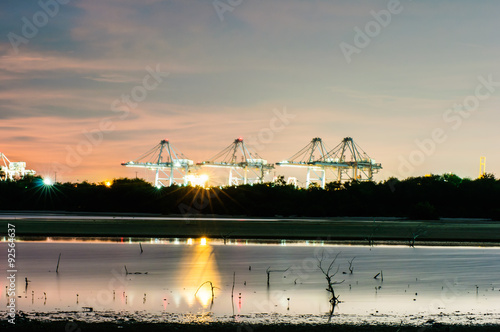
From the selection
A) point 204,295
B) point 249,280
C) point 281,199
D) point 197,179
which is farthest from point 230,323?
point 197,179

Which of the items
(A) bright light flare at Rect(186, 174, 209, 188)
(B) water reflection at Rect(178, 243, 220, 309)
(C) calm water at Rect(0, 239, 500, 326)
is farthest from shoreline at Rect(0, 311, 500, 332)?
(A) bright light flare at Rect(186, 174, 209, 188)

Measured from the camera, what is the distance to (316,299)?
17.4 metres

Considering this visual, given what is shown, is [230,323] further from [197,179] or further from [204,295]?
[197,179]

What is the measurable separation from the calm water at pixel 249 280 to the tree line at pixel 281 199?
174ft

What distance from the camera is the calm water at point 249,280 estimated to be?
15.9 metres

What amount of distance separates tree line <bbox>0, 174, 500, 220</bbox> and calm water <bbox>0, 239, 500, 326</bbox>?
174ft

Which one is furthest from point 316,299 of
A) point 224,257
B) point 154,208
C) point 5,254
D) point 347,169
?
point 347,169

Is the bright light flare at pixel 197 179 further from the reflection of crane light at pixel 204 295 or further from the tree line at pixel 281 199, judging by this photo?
the reflection of crane light at pixel 204 295

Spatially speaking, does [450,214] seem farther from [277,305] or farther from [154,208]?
[277,305]

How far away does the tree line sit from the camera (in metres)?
88.1

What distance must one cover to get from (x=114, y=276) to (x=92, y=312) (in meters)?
7.41

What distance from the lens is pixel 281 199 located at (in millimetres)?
98875

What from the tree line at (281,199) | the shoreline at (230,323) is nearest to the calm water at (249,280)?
the shoreline at (230,323)

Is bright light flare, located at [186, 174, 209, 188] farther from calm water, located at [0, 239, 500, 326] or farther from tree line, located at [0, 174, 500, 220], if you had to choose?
calm water, located at [0, 239, 500, 326]
